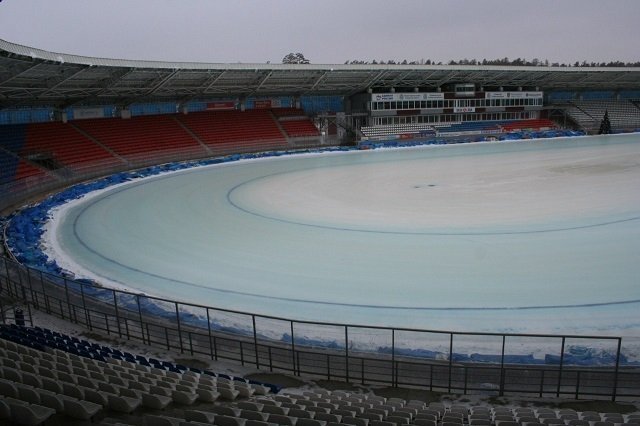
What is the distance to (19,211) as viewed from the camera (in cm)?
→ 1897

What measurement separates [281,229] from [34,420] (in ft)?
39.8

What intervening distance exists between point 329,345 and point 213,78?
109ft

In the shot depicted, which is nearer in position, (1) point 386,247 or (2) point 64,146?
(1) point 386,247

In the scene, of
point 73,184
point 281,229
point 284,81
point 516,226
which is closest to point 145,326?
point 281,229

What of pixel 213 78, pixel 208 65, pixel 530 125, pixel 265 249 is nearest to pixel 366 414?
pixel 265 249

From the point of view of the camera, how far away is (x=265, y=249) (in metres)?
13.5

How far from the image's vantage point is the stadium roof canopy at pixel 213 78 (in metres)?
26.2

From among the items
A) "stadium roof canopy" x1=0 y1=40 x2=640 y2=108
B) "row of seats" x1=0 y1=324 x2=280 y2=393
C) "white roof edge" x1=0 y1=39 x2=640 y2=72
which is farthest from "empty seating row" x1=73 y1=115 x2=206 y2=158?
"row of seats" x1=0 y1=324 x2=280 y2=393

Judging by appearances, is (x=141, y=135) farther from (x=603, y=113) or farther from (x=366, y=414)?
(x=603, y=113)

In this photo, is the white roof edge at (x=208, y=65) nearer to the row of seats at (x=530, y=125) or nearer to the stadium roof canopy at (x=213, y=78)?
the stadium roof canopy at (x=213, y=78)

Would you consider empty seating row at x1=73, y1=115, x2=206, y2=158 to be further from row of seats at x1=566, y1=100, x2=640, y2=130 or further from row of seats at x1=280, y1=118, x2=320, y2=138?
row of seats at x1=566, y1=100, x2=640, y2=130

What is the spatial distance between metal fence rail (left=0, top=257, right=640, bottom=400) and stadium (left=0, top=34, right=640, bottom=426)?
0.04m

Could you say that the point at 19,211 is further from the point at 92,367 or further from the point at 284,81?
the point at 284,81

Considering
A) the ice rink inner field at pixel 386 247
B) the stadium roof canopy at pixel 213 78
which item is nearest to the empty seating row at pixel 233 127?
the stadium roof canopy at pixel 213 78
